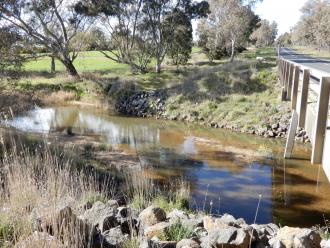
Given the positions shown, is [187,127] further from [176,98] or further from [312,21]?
[312,21]

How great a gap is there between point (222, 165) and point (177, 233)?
32.4ft

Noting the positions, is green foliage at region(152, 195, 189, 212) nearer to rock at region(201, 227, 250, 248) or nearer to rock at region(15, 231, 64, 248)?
rock at region(201, 227, 250, 248)

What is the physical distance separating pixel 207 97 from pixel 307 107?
16594mm

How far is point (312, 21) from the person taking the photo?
2411 inches

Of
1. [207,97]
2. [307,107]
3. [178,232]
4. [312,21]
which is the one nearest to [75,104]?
[207,97]

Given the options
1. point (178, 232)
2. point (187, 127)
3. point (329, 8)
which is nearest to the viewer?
point (178, 232)

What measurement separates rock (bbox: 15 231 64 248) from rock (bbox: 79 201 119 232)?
4.06 feet

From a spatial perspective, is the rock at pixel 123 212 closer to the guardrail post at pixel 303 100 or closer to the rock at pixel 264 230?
the rock at pixel 264 230

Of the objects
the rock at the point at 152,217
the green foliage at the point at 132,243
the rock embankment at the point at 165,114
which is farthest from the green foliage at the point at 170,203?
the rock embankment at the point at 165,114

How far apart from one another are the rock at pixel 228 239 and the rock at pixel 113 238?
0.96 meters

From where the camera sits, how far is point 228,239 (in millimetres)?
5016

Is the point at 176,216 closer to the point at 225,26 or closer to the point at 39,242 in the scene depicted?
the point at 39,242

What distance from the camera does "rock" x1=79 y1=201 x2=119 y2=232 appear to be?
211 inches

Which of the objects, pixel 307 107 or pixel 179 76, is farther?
pixel 179 76
